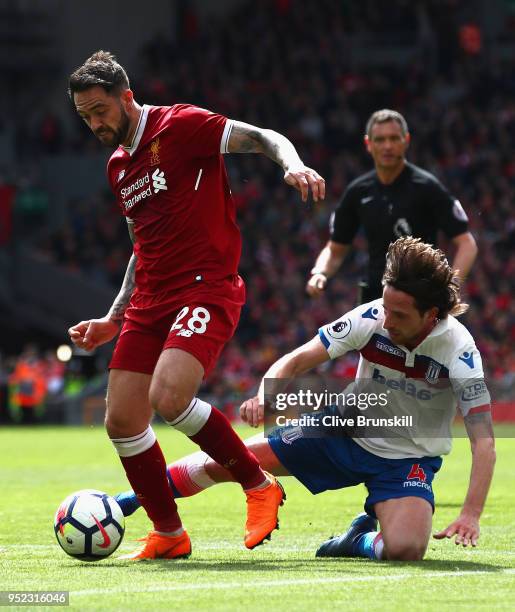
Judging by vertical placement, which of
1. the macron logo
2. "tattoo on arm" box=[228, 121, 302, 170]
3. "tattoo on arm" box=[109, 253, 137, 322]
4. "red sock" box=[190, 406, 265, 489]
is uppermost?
"tattoo on arm" box=[228, 121, 302, 170]

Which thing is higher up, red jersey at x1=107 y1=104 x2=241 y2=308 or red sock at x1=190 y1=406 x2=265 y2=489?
red jersey at x1=107 y1=104 x2=241 y2=308

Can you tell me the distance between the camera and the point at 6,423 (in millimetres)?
25859

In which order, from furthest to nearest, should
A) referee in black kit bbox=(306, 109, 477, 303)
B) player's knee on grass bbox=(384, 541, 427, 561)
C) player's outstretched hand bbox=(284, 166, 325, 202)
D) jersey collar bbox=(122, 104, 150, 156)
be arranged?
referee in black kit bbox=(306, 109, 477, 303) → jersey collar bbox=(122, 104, 150, 156) → player's knee on grass bbox=(384, 541, 427, 561) → player's outstretched hand bbox=(284, 166, 325, 202)

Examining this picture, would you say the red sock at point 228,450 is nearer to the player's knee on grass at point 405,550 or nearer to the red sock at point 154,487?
the red sock at point 154,487

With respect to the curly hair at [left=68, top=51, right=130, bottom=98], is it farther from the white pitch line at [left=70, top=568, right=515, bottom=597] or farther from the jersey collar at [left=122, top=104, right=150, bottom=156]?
the white pitch line at [left=70, top=568, right=515, bottom=597]

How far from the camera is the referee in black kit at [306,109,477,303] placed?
852 centimetres

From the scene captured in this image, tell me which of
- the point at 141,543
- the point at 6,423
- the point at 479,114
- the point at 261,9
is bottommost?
the point at 6,423

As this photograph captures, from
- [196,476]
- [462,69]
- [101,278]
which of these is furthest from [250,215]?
[196,476]

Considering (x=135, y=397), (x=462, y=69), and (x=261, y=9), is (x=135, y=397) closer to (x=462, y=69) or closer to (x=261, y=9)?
(x=462, y=69)

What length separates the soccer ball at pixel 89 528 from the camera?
606 cm

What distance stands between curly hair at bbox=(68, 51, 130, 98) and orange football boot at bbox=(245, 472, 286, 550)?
6.25 ft

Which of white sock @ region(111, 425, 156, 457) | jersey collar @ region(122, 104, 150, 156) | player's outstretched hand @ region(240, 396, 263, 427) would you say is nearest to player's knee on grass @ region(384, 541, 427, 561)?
player's outstretched hand @ region(240, 396, 263, 427)

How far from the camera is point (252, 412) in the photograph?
5559mm

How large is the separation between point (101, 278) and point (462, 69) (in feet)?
28.9
